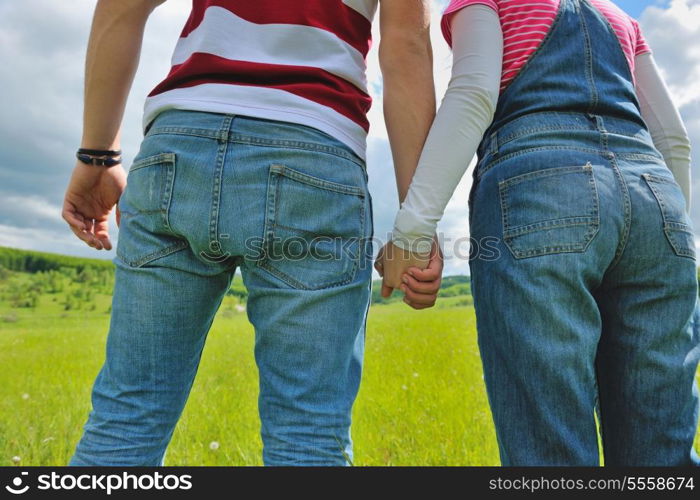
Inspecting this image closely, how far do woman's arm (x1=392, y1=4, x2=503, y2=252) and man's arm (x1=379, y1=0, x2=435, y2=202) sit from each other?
53 millimetres

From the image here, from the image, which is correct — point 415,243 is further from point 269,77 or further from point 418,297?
point 269,77

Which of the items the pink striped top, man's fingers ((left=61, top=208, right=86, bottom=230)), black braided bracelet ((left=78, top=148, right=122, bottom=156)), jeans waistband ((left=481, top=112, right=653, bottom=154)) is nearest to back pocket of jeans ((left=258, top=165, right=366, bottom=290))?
jeans waistband ((left=481, top=112, right=653, bottom=154))

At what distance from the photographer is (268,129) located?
4.19 feet

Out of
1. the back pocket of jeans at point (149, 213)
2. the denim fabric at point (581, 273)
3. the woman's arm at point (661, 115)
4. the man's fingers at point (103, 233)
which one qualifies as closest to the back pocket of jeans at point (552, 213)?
the denim fabric at point (581, 273)

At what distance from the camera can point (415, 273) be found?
5.19 ft

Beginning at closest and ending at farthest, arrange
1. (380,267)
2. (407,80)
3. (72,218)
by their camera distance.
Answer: (407,80)
(380,267)
(72,218)

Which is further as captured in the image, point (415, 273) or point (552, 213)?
point (415, 273)

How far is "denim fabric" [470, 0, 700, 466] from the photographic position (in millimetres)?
1341

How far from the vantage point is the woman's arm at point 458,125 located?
1.49 metres

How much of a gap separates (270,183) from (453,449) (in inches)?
90.6

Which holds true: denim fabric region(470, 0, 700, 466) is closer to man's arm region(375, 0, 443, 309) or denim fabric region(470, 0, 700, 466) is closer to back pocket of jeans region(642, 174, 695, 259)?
back pocket of jeans region(642, 174, 695, 259)

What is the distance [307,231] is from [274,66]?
45 centimetres

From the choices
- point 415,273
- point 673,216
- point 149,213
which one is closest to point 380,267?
point 415,273
